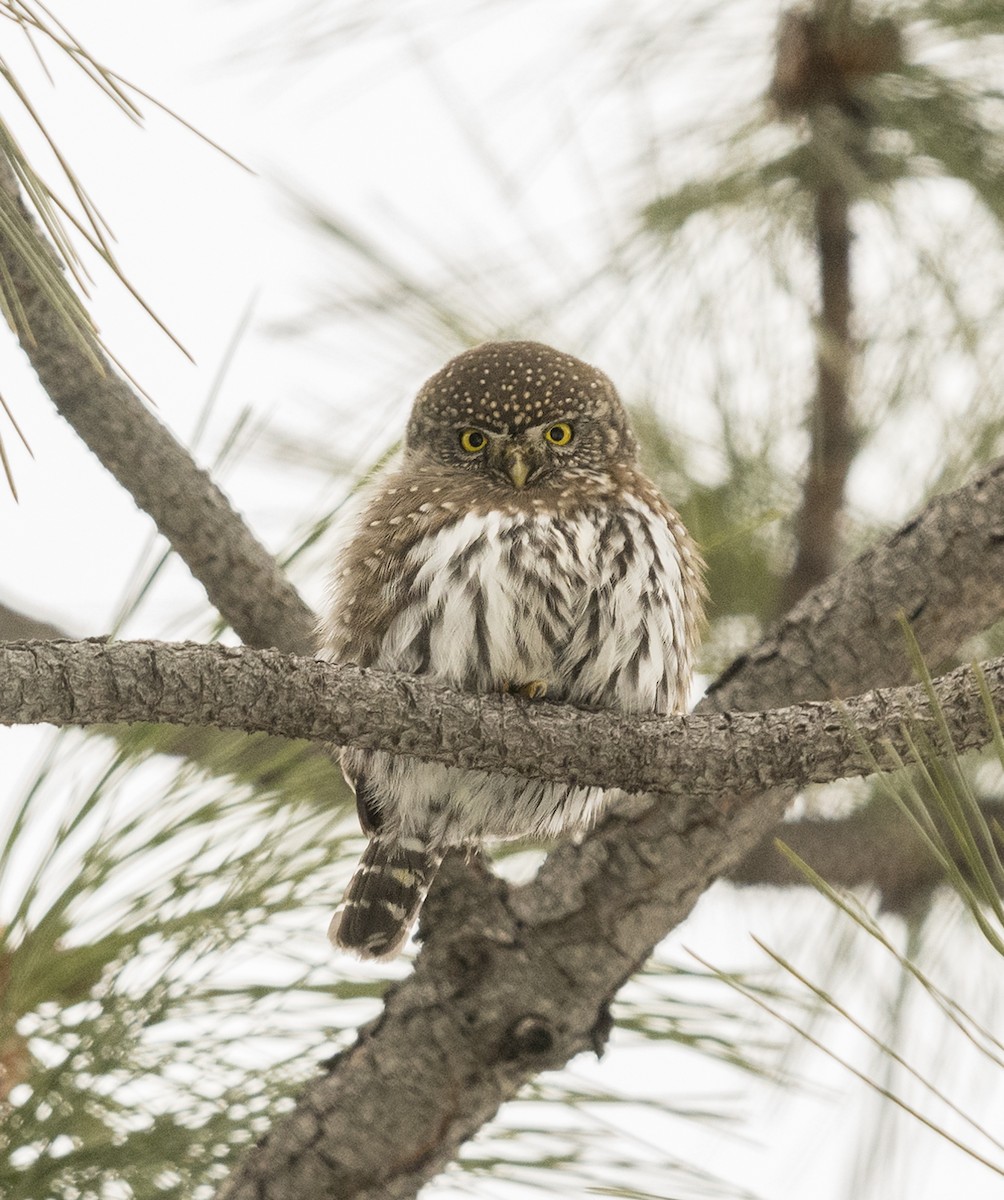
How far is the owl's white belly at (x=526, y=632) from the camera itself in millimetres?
2453

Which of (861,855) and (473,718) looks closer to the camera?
(473,718)

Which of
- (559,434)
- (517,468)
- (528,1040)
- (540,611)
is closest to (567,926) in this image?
(528,1040)

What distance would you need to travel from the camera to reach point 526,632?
2451mm

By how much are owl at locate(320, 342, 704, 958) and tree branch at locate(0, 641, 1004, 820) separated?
282mm

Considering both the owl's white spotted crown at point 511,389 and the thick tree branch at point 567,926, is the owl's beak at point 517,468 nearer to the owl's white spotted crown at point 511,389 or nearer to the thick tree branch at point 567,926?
the owl's white spotted crown at point 511,389

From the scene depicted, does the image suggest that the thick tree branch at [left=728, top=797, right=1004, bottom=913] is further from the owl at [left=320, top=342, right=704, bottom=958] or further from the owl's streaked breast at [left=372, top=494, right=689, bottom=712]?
the owl's streaked breast at [left=372, top=494, right=689, bottom=712]

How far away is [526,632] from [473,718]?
488 millimetres

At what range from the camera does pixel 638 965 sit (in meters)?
2.43

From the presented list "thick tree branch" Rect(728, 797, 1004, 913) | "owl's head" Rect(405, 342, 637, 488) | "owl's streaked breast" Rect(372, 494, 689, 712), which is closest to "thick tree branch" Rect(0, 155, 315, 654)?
"owl's streaked breast" Rect(372, 494, 689, 712)

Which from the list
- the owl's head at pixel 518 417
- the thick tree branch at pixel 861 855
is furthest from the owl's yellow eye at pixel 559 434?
the thick tree branch at pixel 861 855

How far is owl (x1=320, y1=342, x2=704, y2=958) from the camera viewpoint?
2471 mm

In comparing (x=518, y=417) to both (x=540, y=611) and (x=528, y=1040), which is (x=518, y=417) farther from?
(x=528, y=1040)

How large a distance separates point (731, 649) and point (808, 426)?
0.56 metres

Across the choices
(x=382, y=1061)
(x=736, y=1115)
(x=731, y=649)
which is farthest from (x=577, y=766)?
(x=731, y=649)
